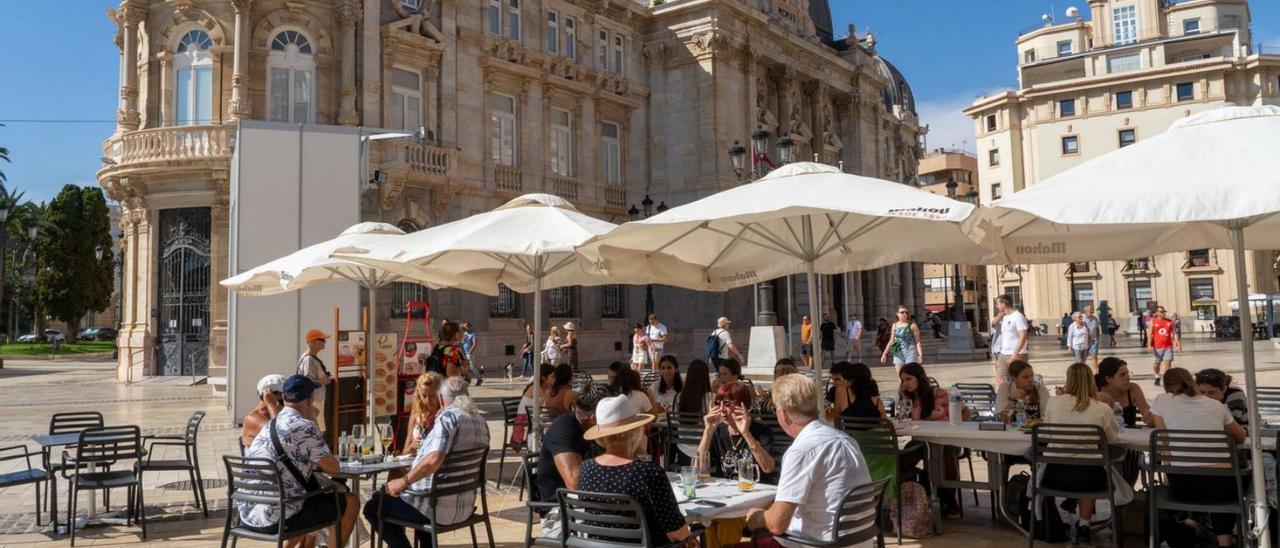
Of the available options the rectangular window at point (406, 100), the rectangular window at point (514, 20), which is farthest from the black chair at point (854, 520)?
the rectangular window at point (514, 20)

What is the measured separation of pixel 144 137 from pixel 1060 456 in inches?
875

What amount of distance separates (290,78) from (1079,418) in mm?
21166

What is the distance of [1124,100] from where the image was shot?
2517 inches

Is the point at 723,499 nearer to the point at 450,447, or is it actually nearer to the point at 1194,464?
the point at 450,447

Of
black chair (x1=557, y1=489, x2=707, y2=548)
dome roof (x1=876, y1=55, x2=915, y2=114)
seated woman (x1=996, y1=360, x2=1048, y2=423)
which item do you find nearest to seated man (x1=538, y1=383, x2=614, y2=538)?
black chair (x1=557, y1=489, x2=707, y2=548)

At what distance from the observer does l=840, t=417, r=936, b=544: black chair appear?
274 inches

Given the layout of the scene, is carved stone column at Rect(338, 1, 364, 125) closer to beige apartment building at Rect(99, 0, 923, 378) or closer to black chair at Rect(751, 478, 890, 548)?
beige apartment building at Rect(99, 0, 923, 378)

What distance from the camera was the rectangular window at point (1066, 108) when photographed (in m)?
65.5

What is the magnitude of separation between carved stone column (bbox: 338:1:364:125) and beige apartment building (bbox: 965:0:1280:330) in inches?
2117

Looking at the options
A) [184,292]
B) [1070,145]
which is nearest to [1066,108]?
[1070,145]

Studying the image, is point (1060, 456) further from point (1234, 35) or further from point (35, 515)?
point (1234, 35)

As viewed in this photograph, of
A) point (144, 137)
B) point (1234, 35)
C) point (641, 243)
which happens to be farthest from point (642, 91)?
point (1234, 35)

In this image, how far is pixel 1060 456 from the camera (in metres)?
6.53

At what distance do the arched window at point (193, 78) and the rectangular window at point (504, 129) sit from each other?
8074mm
